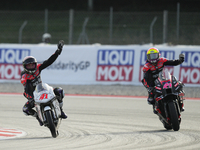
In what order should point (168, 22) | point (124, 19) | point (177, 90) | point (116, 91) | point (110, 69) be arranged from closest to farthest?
1. point (177, 90)
2. point (116, 91)
3. point (110, 69)
4. point (168, 22)
5. point (124, 19)

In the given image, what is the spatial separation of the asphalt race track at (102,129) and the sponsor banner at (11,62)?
13.2ft

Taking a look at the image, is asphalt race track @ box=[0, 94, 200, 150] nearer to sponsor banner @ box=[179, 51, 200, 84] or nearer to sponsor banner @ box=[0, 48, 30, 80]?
sponsor banner @ box=[179, 51, 200, 84]

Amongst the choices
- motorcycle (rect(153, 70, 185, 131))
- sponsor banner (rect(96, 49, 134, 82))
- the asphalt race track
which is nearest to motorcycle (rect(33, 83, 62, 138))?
the asphalt race track

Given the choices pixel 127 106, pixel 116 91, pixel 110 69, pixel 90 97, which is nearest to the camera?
pixel 127 106

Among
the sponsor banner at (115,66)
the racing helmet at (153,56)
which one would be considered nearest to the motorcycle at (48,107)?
the racing helmet at (153,56)

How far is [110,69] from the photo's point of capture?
15.2 m

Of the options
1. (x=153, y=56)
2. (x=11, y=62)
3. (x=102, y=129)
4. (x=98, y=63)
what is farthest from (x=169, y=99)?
(x=11, y=62)

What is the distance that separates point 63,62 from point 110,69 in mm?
1810

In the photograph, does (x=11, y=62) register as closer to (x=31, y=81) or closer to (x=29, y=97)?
(x=31, y=81)

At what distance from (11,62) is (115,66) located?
3975 millimetres

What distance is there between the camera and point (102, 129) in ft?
25.6

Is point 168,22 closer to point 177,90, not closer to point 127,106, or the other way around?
point 127,106

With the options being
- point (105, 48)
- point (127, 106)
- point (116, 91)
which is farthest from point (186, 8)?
point (127, 106)

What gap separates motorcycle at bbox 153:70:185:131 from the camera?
7375mm
